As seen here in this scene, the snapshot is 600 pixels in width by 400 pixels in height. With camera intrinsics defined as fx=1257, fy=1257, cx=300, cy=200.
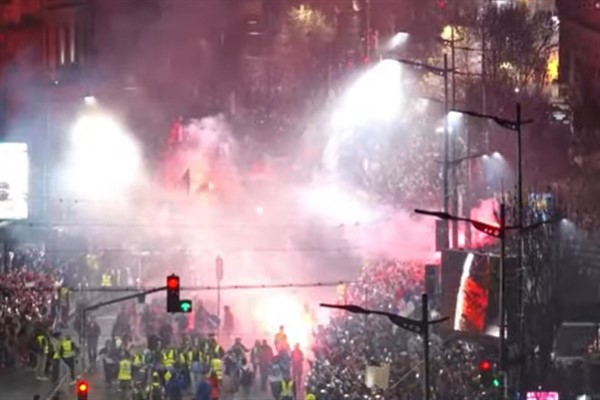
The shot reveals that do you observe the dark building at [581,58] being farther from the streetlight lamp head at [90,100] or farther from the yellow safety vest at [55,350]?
the streetlight lamp head at [90,100]

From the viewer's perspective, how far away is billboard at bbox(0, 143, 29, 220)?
42.2 metres

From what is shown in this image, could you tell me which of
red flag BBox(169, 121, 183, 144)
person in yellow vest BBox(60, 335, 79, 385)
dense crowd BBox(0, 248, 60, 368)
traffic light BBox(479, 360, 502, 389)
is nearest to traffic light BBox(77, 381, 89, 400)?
person in yellow vest BBox(60, 335, 79, 385)

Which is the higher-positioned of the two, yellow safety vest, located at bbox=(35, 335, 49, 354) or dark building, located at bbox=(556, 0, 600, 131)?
dark building, located at bbox=(556, 0, 600, 131)

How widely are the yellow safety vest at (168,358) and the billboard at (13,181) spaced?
13449 millimetres

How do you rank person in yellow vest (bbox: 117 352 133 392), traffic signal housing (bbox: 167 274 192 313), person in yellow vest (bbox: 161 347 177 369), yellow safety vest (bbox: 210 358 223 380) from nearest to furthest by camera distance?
traffic signal housing (bbox: 167 274 192 313) → person in yellow vest (bbox: 117 352 133 392) → person in yellow vest (bbox: 161 347 177 369) → yellow safety vest (bbox: 210 358 223 380)

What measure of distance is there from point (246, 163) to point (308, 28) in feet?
31.9

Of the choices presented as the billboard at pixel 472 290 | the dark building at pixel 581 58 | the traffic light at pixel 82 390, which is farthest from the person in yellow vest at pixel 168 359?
the dark building at pixel 581 58

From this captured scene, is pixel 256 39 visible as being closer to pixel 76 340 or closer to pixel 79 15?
pixel 79 15

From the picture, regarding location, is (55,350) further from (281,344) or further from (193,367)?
(281,344)

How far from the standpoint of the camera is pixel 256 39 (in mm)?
75875

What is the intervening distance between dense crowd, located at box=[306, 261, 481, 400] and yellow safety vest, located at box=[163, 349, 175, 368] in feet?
11.5

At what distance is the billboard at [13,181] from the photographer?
42156mm

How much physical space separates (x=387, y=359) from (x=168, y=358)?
5719 millimetres

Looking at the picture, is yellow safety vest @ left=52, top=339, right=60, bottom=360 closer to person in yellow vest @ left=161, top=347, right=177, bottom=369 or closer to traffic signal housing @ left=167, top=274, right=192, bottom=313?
person in yellow vest @ left=161, top=347, right=177, bottom=369
